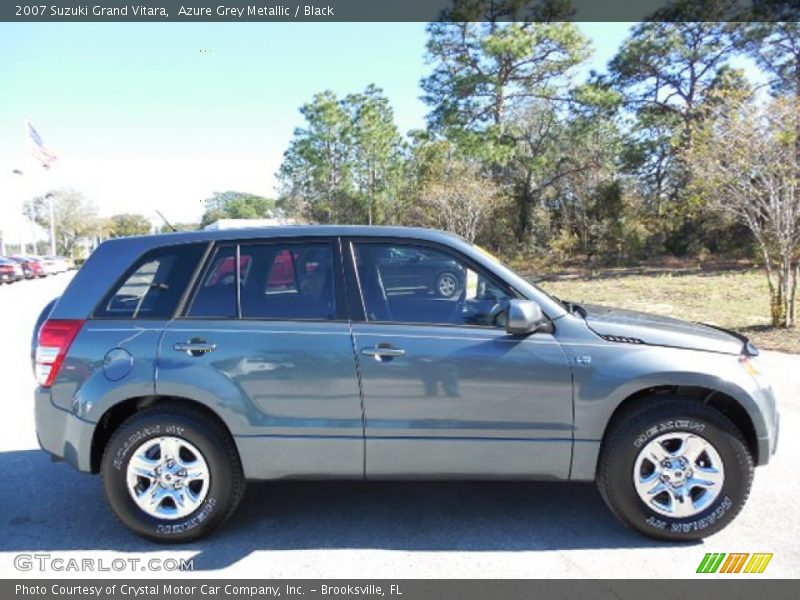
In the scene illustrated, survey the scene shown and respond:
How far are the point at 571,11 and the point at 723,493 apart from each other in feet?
93.3

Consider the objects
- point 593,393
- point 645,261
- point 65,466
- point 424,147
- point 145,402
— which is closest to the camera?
point 593,393

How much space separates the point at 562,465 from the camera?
3154mm

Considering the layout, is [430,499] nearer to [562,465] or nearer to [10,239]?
[562,465]

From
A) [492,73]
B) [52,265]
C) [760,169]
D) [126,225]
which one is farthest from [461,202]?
[126,225]

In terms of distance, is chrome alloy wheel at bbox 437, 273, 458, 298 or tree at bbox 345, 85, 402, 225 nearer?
chrome alloy wheel at bbox 437, 273, 458, 298

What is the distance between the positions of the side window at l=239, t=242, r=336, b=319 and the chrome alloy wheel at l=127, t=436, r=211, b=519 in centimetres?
87

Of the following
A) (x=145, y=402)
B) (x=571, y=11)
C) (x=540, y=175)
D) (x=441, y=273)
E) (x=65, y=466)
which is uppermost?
(x=571, y=11)

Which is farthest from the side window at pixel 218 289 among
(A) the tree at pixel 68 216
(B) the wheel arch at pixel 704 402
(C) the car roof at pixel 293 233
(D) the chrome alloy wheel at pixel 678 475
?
(A) the tree at pixel 68 216

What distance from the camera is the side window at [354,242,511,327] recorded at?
3.26m

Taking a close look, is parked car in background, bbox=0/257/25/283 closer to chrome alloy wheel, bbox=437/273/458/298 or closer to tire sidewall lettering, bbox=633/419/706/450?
chrome alloy wheel, bbox=437/273/458/298

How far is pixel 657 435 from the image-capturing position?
312 cm

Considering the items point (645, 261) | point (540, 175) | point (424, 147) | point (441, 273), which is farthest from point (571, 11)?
point (441, 273)
